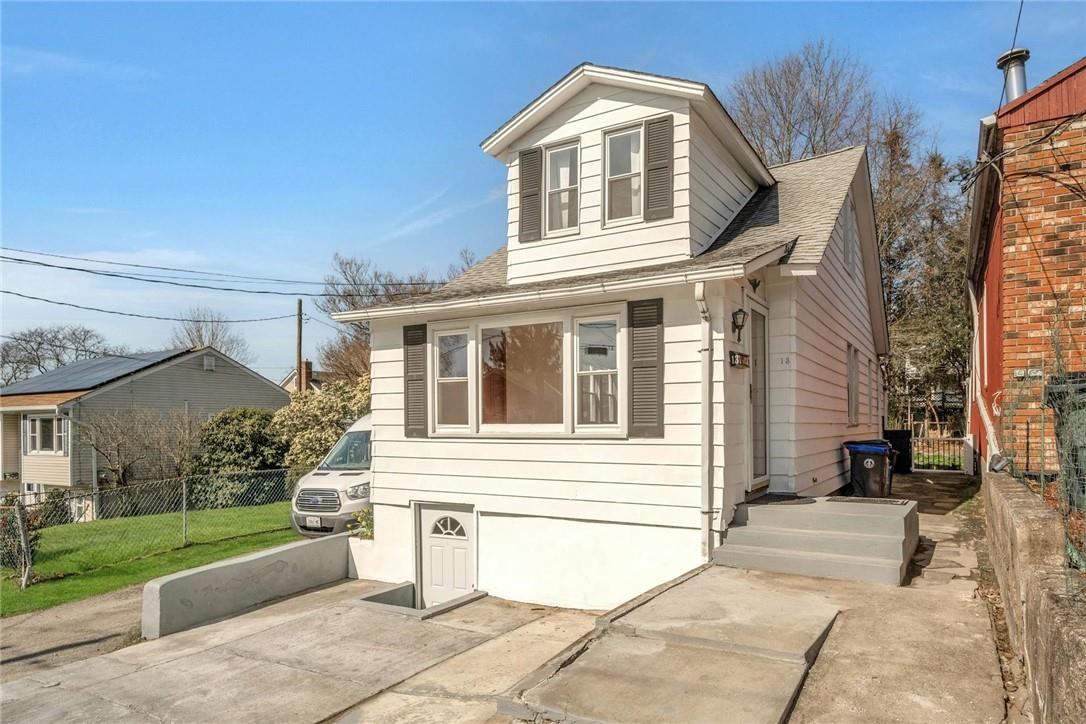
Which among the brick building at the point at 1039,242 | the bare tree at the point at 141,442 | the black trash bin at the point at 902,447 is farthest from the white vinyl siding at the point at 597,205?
the bare tree at the point at 141,442

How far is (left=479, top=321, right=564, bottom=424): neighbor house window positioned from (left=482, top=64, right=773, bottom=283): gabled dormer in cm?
90

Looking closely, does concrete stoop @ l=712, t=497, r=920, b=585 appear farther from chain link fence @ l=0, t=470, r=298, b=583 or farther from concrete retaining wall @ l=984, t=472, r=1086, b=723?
chain link fence @ l=0, t=470, r=298, b=583

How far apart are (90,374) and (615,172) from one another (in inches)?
944

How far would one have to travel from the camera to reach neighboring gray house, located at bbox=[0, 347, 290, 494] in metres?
22.3

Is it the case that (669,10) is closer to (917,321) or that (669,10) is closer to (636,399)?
(636,399)

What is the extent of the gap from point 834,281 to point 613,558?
6059 millimetres

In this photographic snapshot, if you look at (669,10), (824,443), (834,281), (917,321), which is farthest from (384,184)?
(917,321)

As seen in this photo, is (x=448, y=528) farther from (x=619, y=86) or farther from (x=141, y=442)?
(x=141, y=442)

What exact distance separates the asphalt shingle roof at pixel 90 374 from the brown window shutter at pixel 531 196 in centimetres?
1962

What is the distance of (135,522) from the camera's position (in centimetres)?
1345

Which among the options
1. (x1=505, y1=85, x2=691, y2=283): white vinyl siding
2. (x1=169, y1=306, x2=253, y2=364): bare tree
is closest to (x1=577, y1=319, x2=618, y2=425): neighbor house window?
(x1=505, y1=85, x2=691, y2=283): white vinyl siding

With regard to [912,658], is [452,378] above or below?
above

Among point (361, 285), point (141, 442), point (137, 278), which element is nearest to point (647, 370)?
point (137, 278)

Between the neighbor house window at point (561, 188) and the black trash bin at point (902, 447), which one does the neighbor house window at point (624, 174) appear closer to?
the neighbor house window at point (561, 188)
